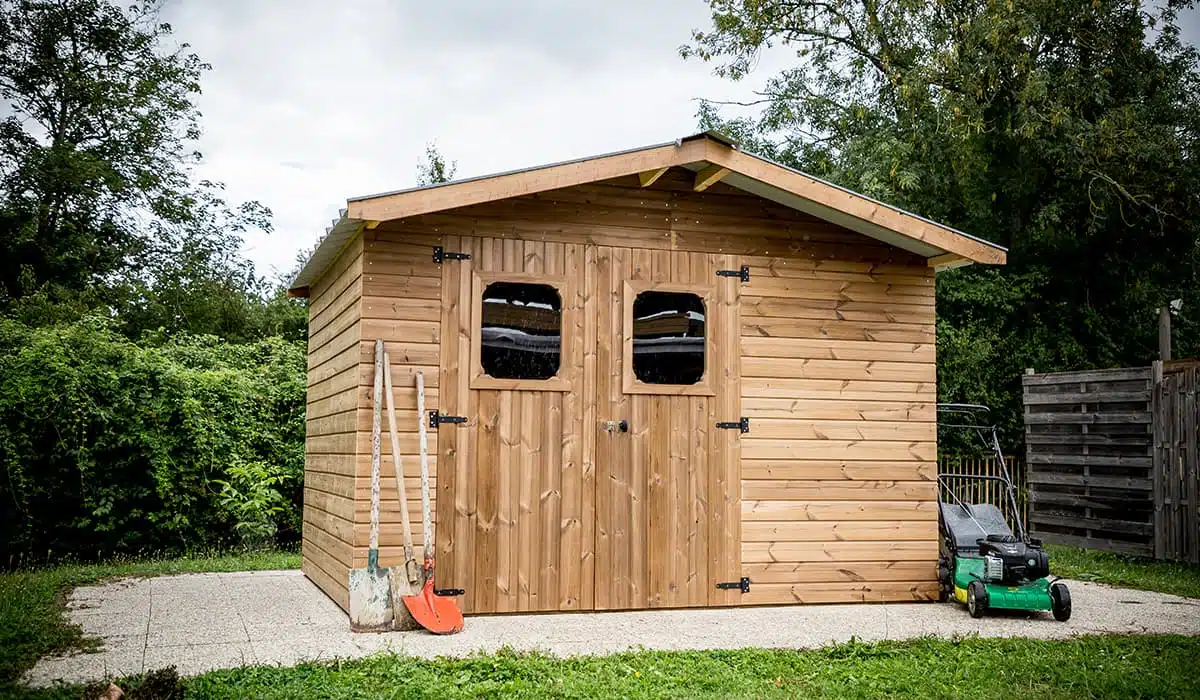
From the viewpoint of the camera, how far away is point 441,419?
6.44 meters

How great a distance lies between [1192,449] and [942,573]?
Answer: 3.35 meters

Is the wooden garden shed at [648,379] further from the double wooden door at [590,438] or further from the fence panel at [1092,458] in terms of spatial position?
the fence panel at [1092,458]

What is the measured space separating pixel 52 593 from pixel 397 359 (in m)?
2.93

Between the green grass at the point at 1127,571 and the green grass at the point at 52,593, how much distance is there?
21.5ft

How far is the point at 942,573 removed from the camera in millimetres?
7324

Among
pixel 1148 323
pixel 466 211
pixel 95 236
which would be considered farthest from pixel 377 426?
pixel 1148 323

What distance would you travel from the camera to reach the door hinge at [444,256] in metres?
6.55

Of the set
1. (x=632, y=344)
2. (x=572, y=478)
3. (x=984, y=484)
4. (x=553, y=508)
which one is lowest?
(x=984, y=484)

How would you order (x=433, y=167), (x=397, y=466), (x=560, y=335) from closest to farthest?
(x=397, y=466)
(x=560, y=335)
(x=433, y=167)

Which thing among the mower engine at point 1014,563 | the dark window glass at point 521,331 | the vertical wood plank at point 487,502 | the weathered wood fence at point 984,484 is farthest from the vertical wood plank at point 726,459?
the weathered wood fence at point 984,484

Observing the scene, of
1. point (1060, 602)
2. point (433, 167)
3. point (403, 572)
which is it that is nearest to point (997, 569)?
point (1060, 602)

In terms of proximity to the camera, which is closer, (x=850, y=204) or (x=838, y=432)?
(x=850, y=204)

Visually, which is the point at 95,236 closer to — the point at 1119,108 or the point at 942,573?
the point at 942,573

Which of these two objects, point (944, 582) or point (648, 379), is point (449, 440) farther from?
point (944, 582)
